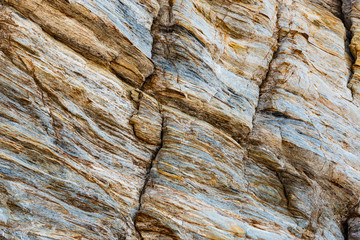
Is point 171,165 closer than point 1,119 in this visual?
No

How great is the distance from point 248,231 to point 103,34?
12.2 meters

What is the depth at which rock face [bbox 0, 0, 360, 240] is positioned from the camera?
1255 centimetres

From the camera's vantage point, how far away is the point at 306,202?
678 inches

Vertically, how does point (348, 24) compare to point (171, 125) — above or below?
above

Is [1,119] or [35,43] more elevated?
[35,43]

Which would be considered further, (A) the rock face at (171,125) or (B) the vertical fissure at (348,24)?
(B) the vertical fissure at (348,24)

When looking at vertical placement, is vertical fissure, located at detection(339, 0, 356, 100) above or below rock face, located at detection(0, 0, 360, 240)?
above

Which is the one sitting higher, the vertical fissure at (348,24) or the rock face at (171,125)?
the vertical fissure at (348,24)

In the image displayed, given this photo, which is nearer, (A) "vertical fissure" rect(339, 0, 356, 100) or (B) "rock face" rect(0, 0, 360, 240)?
(B) "rock face" rect(0, 0, 360, 240)

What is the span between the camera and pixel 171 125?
16.1m

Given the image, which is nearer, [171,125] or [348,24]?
[171,125]

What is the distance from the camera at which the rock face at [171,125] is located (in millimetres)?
12555

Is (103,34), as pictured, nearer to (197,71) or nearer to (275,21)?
(197,71)

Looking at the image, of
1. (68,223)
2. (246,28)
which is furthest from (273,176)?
(68,223)
